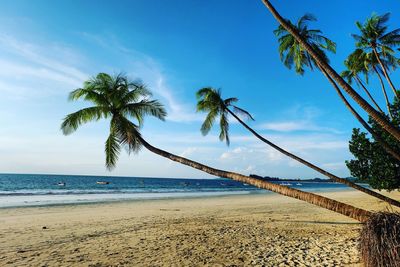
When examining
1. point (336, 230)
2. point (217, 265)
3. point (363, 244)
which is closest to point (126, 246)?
point (217, 265)

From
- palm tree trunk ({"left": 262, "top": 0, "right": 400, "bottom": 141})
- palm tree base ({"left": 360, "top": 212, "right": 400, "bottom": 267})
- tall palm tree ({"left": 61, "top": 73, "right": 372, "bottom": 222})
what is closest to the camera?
palm tree base ({"left": 360, "top": 212, "right": 400, "bottom": 267})

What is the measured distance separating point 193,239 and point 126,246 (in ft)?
7.21

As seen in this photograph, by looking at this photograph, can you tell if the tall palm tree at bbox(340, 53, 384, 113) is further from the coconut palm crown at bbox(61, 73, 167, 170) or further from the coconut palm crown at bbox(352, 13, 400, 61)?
the coconut palm crown at bbox(61, 73, 167, 170)

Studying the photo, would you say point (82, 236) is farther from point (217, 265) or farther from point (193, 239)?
point (217, 265)

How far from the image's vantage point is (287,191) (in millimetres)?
6246

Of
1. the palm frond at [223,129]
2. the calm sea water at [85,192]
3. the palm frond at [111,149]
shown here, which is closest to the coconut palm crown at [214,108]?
the palm frond at [223,129]

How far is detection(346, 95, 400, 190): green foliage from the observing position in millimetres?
16984

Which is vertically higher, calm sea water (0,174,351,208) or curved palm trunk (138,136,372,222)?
curved palm trunk (138,136,372,222)

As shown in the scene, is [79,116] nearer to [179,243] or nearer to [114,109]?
[114,109]

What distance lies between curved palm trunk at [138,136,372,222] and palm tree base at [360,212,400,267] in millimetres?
211

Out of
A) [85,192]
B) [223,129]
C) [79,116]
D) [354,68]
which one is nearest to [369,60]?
[354,68]

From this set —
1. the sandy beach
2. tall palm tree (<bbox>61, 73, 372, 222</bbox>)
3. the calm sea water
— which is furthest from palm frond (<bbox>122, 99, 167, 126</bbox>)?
the calm sea water

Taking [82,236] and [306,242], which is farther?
[82,236]

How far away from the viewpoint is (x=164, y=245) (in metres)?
9.10
